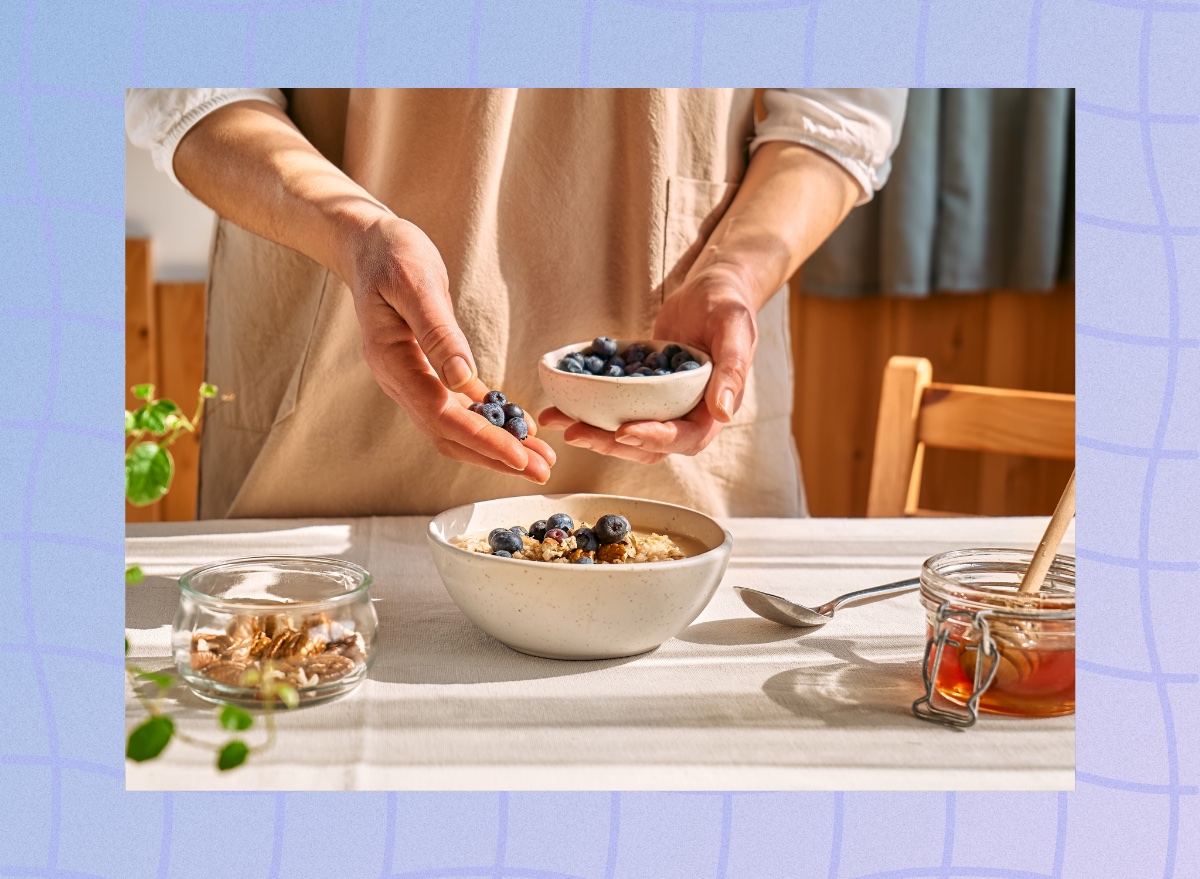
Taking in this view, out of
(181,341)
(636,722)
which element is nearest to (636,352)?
(636,722)

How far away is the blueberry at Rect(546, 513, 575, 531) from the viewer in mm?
589

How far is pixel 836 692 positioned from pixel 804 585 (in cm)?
17

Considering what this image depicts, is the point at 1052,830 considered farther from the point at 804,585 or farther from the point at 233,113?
the point at 233,113

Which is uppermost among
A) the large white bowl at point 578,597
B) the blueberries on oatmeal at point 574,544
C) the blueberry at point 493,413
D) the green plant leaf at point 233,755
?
the blueberry at point 493,413

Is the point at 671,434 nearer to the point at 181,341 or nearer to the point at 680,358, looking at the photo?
the point at 680,358

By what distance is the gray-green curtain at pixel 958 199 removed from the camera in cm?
169

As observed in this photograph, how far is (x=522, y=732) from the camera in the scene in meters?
0.51

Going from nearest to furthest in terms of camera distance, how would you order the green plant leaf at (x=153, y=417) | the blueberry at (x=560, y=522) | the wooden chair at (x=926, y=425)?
the blueberry at (x=560, y=522) → the green plant leaf at (x=153, y=417) → the wooden chair at (x=926, y=425)

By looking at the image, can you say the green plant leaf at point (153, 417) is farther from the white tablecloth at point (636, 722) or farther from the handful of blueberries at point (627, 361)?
the handful of blueberries at point (627, 361)

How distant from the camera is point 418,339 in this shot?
60 centimetres

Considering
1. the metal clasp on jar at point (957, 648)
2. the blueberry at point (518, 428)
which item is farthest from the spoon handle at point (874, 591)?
the blueberry at point (518, 428)

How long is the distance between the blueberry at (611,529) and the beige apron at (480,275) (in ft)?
0.69

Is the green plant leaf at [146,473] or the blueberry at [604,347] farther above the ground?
the blueberry at [604,347]

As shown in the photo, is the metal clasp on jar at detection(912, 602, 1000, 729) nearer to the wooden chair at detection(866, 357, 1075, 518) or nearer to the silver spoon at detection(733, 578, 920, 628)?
the silver spoon at detection(733, 578, 920, 628)
